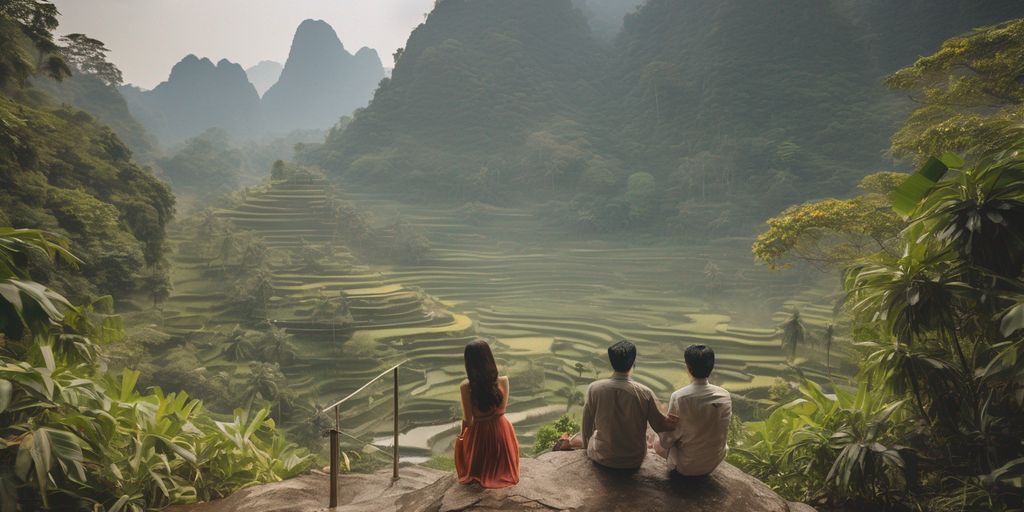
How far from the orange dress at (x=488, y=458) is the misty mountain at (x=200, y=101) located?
50.8 metres

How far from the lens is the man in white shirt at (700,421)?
192 centimetres

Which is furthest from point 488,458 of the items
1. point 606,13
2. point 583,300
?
point 606,13

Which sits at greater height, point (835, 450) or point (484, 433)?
point (484, 433)

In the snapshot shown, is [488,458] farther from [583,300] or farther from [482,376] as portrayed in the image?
[583,300]

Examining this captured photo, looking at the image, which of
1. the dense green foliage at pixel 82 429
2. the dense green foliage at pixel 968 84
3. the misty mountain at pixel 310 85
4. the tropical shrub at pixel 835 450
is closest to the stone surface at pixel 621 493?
the tropical shrub at pixel 835 450

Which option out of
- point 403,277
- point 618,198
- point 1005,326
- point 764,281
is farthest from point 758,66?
point 1005,326

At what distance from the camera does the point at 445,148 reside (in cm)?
3638

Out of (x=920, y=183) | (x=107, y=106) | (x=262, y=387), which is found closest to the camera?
(x=920, y=183)

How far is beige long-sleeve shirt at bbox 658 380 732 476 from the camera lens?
1.92 m

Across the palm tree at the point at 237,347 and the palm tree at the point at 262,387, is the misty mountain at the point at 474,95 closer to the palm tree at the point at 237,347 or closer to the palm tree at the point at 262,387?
the palm tree at the point at 237,347

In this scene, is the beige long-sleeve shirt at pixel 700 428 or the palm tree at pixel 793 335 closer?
the beige long-sleeve shirt at pixel 700 428

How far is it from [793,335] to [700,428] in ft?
47.4

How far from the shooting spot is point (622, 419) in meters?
1.99

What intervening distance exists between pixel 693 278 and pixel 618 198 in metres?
8.79
